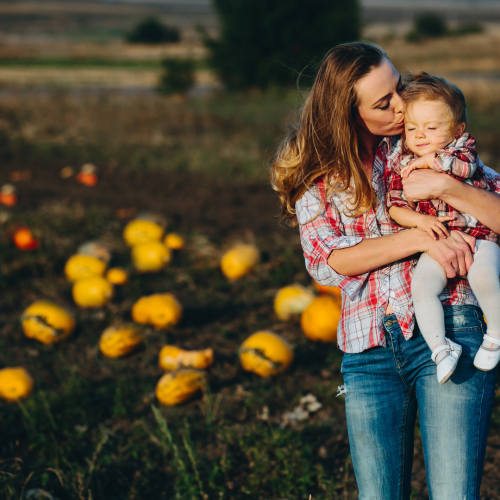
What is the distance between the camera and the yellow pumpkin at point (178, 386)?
370 cm

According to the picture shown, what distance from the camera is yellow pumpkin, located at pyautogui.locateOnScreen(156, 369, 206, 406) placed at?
146 inches

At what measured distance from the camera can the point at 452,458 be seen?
1.81m

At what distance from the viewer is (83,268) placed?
538cm

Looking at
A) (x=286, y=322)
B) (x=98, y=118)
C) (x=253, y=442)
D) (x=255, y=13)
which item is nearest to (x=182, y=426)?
(x=253, y=442)

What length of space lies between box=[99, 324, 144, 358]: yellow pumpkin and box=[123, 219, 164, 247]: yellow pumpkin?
1.87 metres

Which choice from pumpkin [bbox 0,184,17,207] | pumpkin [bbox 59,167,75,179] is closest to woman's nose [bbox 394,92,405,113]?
pumpkin [bbox 0,184,17,207]

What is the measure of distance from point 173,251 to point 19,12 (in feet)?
352

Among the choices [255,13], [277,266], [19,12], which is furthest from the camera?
[19,12]

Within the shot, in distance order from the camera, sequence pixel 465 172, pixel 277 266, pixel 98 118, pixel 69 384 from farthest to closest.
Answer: pixel 98 118 → pixel 277 266 → pixel 69 384 → pixel 465 172

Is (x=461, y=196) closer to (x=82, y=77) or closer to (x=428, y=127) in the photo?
(x=428, y=127)

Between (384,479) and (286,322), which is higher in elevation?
(384,479)

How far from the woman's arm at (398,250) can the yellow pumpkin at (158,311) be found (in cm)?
280

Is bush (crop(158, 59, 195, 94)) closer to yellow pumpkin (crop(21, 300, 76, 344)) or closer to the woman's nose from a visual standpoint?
yellow pumpkin (crop(21, 300, 76, 344))

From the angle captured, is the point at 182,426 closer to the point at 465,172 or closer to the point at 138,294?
the point at 138,294
